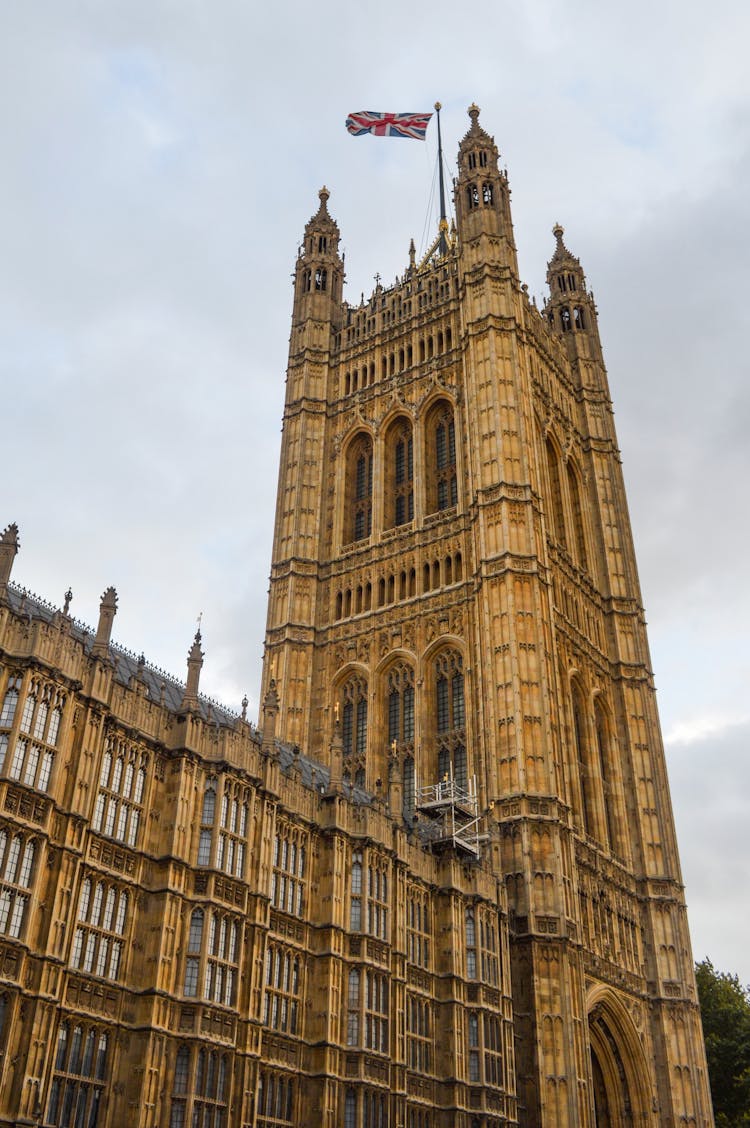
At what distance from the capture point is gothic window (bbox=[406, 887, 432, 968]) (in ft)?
116

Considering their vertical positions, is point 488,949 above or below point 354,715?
below

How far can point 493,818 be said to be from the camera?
4447 centimetres

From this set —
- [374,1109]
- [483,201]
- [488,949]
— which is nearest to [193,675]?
→ [374,1109]

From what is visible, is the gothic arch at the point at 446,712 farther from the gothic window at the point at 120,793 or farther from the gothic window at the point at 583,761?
the gothic window at the point at 120,793

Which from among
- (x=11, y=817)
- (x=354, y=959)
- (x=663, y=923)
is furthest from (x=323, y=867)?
(x=663, y=923)

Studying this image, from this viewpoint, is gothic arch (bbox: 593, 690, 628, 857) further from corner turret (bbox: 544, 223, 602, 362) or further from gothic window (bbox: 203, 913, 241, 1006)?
gothic window (bbox: 203, 913, 241, 1006)

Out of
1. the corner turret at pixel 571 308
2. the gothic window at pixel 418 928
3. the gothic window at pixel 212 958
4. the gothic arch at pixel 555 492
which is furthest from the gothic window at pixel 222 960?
the corner turret at pixel 571 308

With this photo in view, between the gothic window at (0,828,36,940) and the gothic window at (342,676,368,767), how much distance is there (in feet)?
97.1

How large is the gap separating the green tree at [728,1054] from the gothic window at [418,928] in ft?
84.6

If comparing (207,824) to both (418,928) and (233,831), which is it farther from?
(418,928)

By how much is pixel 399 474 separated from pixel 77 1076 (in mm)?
41028

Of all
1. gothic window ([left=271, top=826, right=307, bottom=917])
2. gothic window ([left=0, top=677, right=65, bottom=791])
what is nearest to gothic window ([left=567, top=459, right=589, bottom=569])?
gothic window ([left=271, top=826, right=307, bottom=917])

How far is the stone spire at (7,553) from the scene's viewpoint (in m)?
25.5

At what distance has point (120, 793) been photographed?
2655 centimetres
